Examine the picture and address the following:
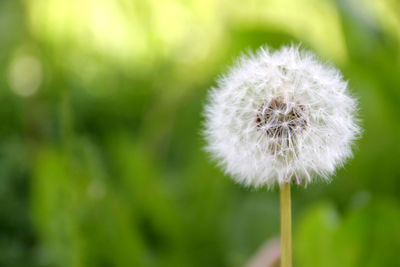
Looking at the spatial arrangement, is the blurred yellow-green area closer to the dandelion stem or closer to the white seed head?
the white seed head

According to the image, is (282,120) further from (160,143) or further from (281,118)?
(160,143)

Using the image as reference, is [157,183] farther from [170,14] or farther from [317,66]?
[170,14]

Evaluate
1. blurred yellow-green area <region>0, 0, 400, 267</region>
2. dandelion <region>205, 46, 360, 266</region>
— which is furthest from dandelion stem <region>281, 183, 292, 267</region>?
blurred yellow-green area <region>0, 0, 400, 267</region>

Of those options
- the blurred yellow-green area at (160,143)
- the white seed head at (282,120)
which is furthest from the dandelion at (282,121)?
the blurred yellow-green area at (160,143)

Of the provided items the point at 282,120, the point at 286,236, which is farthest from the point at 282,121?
the point at 286,236

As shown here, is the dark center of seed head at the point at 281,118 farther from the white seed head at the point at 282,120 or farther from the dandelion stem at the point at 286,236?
the dandelion stem at the point at 286,236

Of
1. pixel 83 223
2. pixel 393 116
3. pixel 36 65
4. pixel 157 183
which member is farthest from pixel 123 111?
pixel 393 116

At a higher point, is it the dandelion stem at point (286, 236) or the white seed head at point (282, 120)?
the white seed head at point (282, 120)

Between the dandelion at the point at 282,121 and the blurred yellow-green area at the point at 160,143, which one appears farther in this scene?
the blurred yellow-green area at the point at 160,143
